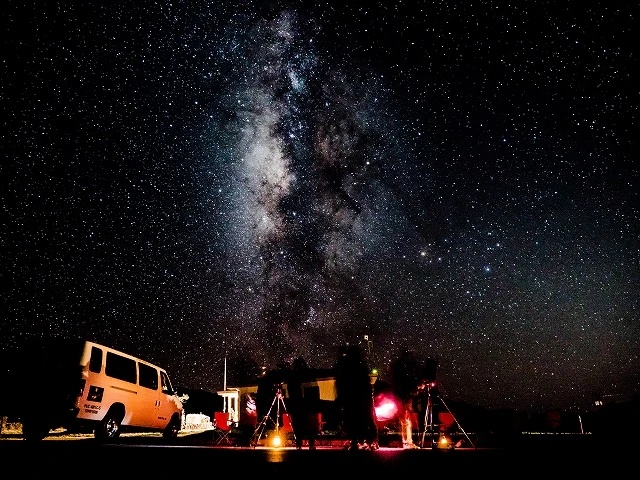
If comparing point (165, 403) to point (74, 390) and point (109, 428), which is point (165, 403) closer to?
point (109, 428)

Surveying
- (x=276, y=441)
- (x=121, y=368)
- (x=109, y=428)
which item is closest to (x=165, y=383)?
(x=121, y=368)

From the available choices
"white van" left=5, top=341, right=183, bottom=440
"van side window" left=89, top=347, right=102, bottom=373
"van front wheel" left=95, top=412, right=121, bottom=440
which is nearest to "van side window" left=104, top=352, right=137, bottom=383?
"white van" left=5, top=341, right=183, bottom=440

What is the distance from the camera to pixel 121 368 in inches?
375

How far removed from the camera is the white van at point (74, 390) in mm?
8016

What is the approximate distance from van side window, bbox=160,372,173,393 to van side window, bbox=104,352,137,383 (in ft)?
5.74

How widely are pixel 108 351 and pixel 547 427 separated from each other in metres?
13.0

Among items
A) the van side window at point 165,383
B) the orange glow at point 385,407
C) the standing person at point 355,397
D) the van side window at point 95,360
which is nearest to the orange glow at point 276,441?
the orange glow at point 385,407

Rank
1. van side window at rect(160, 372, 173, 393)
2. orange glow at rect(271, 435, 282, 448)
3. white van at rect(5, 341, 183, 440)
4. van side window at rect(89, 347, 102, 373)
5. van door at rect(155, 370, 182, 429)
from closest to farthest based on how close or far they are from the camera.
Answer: white van at rect(5, 341, 183, 440)
van side window at rect(89, 347, 102, 373)
orange glow at rect(271, 435, 282, 448)
van door at rect(155, 370, 182, 429)
van side window at rect(160, 372, 173, 393)

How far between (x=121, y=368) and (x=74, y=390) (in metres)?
1.48

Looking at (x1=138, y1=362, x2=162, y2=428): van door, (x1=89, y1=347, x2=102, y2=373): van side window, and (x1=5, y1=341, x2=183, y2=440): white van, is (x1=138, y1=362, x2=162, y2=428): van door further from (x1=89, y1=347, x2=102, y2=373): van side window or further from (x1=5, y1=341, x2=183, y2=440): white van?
(x1=89, y1=347, x2=102, y2=373): van side window

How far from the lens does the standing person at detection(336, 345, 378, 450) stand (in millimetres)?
7043

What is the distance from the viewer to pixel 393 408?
8773 mm

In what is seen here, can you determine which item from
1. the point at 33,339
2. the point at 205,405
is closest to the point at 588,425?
the point at 33,339

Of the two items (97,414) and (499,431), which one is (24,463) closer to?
(97,414)
